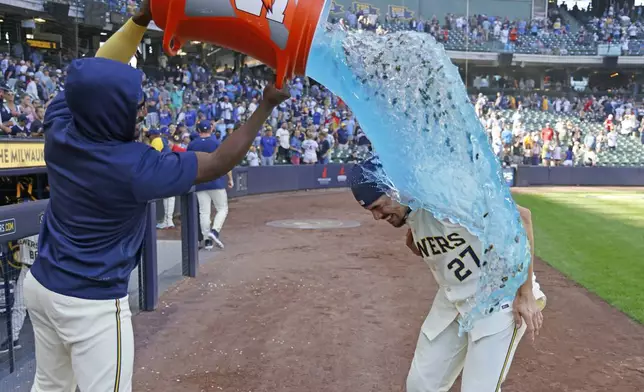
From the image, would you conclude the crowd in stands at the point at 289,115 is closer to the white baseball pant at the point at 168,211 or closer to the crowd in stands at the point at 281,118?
the crowd in stands at the point at 281,118

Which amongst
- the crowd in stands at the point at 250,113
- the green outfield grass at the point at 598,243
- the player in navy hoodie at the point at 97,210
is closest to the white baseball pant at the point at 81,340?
the player in navy hoodie at the point at 97,210

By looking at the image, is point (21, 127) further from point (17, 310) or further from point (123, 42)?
point (123, 42)

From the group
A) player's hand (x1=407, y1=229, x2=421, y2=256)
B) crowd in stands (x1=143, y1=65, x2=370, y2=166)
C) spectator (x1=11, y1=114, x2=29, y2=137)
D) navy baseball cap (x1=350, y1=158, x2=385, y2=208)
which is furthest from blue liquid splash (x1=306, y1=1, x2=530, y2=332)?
crowd in stands (x1=143, y1=65, x2=370, y2=166)

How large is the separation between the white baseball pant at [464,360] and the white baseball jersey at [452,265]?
5 cm

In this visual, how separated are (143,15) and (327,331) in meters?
3.76

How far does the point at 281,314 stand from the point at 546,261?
4776 mm

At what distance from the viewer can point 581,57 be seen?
3831 centimetres

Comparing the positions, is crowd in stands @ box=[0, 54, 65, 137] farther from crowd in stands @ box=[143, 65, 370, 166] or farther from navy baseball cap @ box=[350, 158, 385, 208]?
navy baseball cap @ box=[350, 158, 385, 208]

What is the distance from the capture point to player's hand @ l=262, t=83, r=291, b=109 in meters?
2.10

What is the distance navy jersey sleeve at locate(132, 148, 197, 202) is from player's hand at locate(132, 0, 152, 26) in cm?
57

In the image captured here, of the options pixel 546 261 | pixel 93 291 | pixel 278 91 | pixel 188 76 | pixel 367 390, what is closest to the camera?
pixel 278 91

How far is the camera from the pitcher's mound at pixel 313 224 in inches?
472

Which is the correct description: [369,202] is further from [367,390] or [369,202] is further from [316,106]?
[316,106]

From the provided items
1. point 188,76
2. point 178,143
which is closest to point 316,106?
point 188,76
